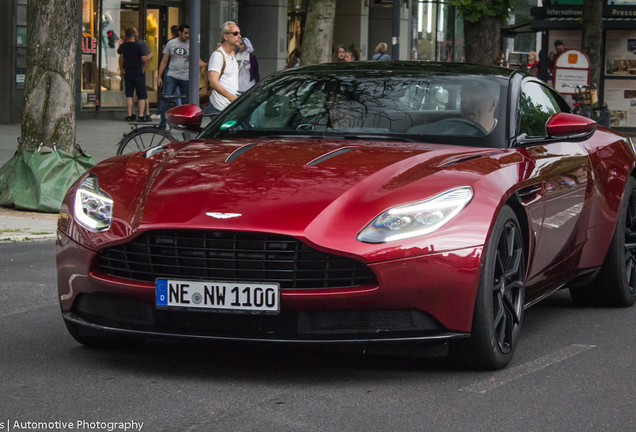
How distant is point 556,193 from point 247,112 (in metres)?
1.67

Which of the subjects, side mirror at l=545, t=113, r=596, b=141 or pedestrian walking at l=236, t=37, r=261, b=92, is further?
pedestrian walking at l=236, t=37, r=261, b=92

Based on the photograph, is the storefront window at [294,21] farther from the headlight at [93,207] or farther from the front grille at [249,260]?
the front grille at [249,260]

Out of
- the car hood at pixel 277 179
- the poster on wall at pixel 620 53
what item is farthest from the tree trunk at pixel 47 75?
the poster on wall at pixel 620 53

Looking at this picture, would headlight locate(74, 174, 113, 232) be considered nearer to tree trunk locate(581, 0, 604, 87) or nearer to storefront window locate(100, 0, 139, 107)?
storefront window locate(100, 0, 139, 107)

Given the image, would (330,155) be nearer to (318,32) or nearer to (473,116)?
(473,116)

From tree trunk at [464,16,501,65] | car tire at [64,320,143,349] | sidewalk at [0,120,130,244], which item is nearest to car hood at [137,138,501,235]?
car tire at [64,320,143,349]

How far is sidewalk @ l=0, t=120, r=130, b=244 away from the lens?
30.8 ft

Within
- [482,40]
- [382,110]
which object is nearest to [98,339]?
[382,110]

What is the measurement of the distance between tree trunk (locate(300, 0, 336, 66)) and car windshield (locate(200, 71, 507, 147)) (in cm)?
1020

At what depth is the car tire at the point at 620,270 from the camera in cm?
640

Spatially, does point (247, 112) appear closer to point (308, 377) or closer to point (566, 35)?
point (308, 377)

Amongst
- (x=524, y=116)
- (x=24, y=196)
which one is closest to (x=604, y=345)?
(x=524, y=116)

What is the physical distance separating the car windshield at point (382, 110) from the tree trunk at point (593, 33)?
59.3 ft

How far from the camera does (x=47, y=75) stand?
11.2m
